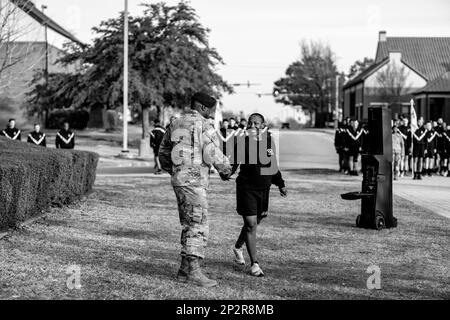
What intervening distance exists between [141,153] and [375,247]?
25.0 metres

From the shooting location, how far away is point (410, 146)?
24.4m

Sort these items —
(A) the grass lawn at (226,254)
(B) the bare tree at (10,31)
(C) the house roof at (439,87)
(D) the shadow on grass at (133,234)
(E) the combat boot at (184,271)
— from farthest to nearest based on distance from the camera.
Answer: (C) the house roof at (439,87) < (B) the bare tree at (10,31) < (D) the shadow on grass at (133,234) < (E) the combat boot at (184,271) < (A) the grass lawn at (226,254)

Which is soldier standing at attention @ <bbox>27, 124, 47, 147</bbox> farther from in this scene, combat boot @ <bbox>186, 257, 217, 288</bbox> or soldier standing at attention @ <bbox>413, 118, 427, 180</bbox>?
combat boot @ <bbox>186, 257, 217, 288</bbox>

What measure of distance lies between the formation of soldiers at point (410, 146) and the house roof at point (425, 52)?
4838 centimetres

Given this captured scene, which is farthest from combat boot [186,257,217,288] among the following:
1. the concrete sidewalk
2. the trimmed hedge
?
the concrete sidewalk

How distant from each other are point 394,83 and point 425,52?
8301mm

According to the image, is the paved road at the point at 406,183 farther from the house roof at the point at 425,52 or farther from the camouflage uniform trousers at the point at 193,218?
the house roof at the point at 425,52

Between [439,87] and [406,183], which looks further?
[439,87]

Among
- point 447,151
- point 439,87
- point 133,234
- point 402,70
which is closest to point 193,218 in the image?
point 133,234

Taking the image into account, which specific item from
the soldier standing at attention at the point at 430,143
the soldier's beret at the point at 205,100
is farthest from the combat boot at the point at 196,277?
the soldier standing at attention at the point at 430,143

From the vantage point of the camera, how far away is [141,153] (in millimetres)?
34656

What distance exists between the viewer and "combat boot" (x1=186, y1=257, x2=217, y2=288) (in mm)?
7531

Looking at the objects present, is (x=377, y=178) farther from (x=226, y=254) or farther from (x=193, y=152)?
(x=193, y=152)

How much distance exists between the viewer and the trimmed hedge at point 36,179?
A: 32.8ft
